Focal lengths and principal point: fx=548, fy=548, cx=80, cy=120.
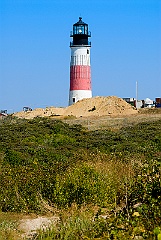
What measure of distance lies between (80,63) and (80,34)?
2871mm

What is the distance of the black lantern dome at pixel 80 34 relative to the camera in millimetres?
54250

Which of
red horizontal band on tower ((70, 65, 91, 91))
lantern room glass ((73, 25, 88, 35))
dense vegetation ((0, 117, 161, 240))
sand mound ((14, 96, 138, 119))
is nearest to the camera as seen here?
dense vegetation ((0, 117, 161, 240))

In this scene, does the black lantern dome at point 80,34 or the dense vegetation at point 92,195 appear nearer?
the dense vegetation at point 92,195

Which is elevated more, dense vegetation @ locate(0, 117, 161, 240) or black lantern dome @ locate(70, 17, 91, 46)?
black lantern dome @ locate(70, 17, 91, 46)

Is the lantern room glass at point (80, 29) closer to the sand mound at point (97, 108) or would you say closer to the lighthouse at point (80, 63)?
the lighthouse at point (80, 63)

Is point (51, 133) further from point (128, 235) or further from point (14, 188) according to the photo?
point (128, 235)

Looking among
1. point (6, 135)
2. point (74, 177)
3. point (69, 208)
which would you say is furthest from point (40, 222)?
point (6, 135)

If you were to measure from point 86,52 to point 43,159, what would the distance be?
39603 mm

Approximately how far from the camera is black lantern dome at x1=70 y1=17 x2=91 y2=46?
54.2 meters

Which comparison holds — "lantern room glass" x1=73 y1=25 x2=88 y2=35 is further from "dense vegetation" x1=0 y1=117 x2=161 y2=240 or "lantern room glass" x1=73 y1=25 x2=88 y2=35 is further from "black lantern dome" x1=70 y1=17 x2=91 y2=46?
"dense vegetation" x1=0 y1=117 x2=161 y2=240

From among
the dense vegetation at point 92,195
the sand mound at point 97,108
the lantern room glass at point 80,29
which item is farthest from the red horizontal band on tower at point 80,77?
the dense vegetation at point 92,195

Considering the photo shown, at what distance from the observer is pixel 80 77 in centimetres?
5400

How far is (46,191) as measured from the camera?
10086 millimetres

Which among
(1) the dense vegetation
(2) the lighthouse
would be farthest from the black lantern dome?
(1) the dense vegetation
